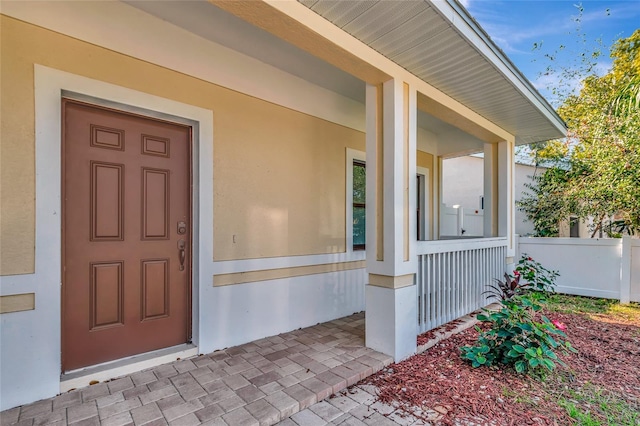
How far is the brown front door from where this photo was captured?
2.19m

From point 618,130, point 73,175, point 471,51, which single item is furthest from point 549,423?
point 618,130

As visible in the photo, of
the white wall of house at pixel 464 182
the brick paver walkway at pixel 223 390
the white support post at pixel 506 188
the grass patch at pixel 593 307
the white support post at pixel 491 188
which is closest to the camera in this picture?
the brick paver walkway at pixel 223 390

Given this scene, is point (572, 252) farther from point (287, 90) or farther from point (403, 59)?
point (287, 90)

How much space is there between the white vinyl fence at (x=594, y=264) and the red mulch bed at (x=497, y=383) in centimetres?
220

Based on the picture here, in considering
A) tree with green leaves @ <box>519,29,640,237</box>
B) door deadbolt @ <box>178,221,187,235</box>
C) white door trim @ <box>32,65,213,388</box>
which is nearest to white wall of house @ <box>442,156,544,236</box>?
tree with green leaves @ <box>519,29,640,237</box>

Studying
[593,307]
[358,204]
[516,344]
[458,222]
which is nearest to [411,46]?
[358,204]

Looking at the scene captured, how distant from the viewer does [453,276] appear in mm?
3590

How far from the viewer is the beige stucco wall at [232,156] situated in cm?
192

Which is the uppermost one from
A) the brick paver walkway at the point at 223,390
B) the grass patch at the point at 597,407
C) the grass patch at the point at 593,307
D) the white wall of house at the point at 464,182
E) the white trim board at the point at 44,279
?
the white wall of house at the point at 464,182

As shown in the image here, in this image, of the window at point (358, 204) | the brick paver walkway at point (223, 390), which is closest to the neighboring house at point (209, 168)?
the brick paver walkway at point (223, 390)

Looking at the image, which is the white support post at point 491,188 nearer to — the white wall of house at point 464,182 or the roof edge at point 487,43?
the roof edge at point 487,43

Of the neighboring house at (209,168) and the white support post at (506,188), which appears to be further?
the white support post at (506,188)

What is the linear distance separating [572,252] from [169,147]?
6628mm

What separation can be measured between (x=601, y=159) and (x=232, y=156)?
245 inches
